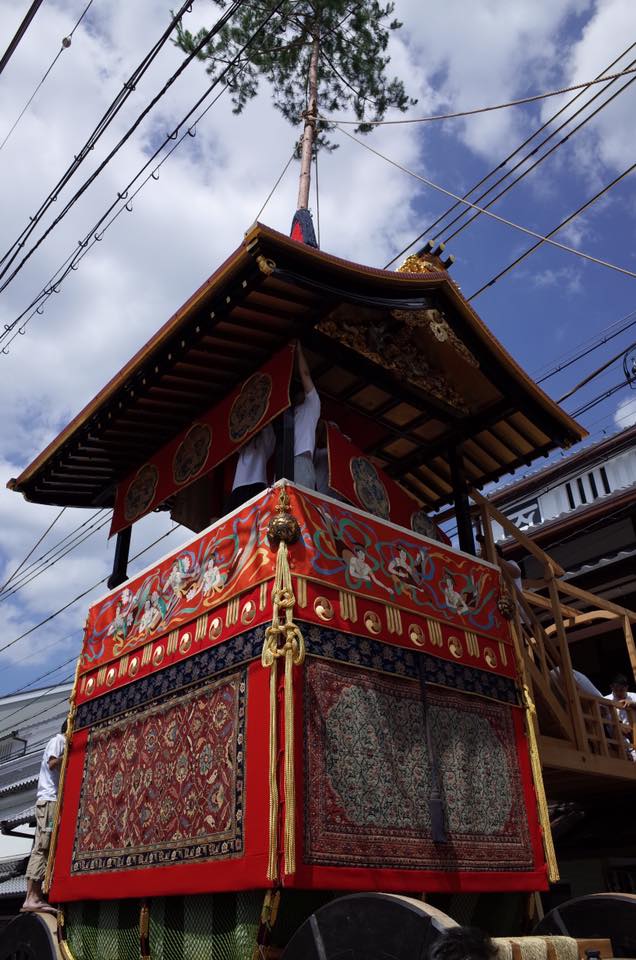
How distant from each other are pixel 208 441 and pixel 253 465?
57cm

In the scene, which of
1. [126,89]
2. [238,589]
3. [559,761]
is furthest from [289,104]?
[559,761]

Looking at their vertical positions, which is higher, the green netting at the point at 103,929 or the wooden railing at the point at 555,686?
the wooden railing at the point at 555,686

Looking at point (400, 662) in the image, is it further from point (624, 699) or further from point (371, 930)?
point (624, 699)

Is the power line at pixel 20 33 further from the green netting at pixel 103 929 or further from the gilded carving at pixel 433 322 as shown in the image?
the green netting at pixel 103 929

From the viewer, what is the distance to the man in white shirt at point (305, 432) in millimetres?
5773

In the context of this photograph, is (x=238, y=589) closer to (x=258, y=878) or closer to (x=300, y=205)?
(x=258, y=878)

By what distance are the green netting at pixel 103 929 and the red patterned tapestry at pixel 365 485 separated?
3.26m

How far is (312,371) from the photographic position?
6715 mm

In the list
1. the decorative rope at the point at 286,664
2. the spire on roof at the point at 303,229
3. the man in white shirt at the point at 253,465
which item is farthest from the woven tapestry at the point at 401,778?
the spire on roof at the point at 303,229

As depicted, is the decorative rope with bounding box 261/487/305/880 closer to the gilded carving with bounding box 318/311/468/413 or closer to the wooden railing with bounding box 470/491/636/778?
the gilded carving with bounding box 318/311/468/413

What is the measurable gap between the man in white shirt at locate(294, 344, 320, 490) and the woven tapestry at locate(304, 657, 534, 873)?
5.33ft

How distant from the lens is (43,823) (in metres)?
7.05

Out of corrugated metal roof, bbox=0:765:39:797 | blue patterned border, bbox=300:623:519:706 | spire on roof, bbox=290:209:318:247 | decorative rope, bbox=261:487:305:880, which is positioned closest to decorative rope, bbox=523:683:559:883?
blue patterned border, bbox=300:623:519:706

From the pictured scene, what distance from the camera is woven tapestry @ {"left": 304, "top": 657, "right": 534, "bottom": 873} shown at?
4.31m
